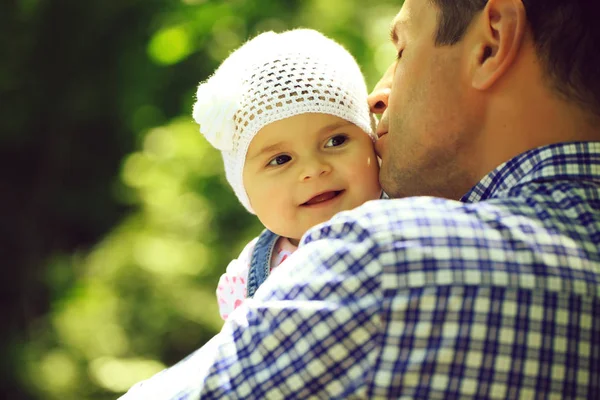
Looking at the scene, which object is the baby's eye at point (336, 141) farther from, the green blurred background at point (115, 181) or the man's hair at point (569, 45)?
the green blurred background at point (115, 181)

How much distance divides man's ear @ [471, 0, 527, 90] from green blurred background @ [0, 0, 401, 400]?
6.14ft

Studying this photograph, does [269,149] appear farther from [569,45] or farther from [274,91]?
[569,45]

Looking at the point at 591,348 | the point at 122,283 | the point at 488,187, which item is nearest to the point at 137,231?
the point at 122,283

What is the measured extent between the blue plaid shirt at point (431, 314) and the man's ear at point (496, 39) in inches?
13.6

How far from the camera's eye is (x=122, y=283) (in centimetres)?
430

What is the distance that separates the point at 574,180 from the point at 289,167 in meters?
0.74


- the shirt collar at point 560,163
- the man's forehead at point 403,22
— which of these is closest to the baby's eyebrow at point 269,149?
the man's forehead at point 403,22

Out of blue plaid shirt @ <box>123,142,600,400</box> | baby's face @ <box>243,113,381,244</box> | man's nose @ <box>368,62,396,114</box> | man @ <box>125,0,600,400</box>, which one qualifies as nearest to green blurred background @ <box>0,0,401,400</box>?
man's nose @ <box>368,62,396,114</box>

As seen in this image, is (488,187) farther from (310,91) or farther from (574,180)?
(310,91)

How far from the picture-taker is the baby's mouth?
6.31ft

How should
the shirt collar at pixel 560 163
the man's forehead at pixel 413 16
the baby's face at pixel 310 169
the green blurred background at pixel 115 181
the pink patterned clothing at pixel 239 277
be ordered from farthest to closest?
the green blurred background at pixel 115 181 < the pink patterned clothing at pixel 239 277 < the baby's face at pixel 310 169 < the man's forehead at pixel 413 16 < the shirt collar at pixel 560 163

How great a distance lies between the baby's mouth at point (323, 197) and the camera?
192 cm

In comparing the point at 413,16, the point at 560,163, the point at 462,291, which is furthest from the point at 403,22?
the point at 462,291

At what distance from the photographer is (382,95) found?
6.47ft
